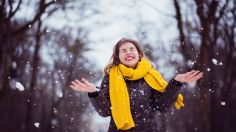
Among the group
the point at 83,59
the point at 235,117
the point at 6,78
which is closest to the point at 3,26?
the point at 6,78

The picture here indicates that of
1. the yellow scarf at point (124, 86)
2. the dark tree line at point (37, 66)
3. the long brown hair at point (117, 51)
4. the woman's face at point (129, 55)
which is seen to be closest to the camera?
the yellow scarf at point (124, 86)

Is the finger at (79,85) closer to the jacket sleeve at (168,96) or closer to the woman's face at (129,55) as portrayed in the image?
the woman's face at (129,55)

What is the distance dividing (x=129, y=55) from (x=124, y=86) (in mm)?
323

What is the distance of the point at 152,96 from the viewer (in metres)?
4.38

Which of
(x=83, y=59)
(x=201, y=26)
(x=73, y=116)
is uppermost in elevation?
(x=201, y=26)

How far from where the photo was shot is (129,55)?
4477 millimetres

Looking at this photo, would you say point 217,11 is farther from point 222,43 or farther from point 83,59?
point 83,59

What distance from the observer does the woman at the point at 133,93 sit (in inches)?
166

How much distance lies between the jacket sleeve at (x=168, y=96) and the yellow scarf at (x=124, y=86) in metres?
0.09

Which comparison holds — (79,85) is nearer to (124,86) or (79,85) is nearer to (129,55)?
(124,86)

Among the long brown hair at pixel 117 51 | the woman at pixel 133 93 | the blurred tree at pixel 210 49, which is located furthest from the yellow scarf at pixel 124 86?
the blurred tree at pixel 210 49

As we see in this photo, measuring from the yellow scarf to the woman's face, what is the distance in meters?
0.06

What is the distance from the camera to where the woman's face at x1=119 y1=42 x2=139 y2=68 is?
14.6 ft

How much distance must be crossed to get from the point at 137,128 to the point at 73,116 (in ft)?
89.0
